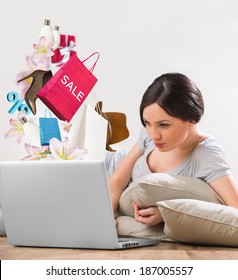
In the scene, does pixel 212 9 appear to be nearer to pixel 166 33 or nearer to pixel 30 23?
pixel 166 33

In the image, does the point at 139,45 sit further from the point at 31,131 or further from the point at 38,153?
the point at 38,153

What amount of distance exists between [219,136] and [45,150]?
189 cm

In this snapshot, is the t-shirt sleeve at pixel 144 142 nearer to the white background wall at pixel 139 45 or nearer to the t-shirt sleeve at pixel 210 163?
the t-shirt sleeve at pixel 210 163

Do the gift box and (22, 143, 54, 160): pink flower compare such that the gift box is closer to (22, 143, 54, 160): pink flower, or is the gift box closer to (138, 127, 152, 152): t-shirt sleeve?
(138, 127, 152, 152): t-shirt sleeve

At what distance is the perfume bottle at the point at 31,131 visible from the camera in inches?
107

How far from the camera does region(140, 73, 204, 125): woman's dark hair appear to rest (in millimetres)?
2523

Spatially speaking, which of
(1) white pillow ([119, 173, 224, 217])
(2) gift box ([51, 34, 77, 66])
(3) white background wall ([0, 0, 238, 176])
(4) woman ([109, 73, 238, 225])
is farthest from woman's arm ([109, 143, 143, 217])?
(3) white background wall ([0, 0, 238, 176])

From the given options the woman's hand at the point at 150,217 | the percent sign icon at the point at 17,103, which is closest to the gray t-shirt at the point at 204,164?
the woman's hand at the point at 150,217

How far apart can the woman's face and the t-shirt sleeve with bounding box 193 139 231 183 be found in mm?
104

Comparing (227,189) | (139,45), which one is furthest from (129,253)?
(139,45)

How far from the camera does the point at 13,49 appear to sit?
14.1ft

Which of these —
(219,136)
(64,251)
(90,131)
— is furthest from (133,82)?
(64,251)

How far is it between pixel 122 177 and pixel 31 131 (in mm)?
443

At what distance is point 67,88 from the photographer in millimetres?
2555
